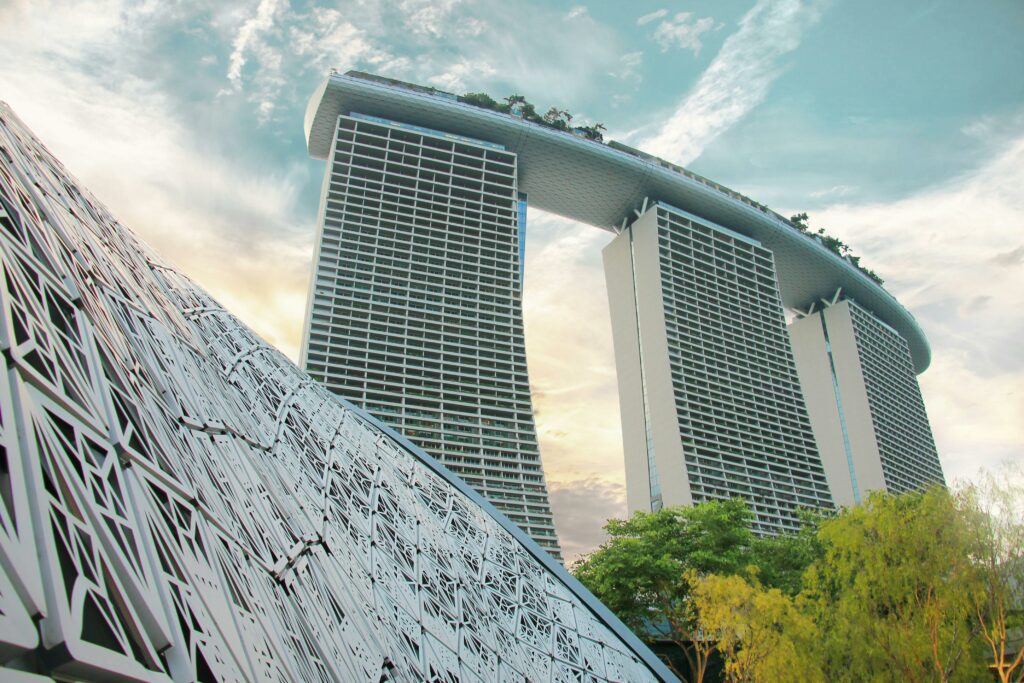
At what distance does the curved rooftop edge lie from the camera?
79.2m

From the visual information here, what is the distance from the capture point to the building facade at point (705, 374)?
81.5 metres

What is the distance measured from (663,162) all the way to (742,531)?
59017 millimetres

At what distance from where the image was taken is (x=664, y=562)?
40125 millimetres

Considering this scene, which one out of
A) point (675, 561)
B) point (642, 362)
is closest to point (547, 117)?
point (642, 362)

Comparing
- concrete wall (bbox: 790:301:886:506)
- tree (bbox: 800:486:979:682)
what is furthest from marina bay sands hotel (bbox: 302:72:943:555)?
tree (bbox: 800:486:979:682)

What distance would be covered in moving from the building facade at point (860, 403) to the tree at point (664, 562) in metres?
71.6

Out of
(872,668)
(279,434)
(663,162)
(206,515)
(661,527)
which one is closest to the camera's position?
(206,515)

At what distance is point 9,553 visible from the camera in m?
A: 5.22

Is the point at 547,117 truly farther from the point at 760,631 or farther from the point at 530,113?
the point at 760,631

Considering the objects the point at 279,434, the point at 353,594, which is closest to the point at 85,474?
the point at 353,594

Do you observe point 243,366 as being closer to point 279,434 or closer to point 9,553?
point 279,434

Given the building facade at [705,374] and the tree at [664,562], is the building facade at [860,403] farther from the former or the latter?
the tree at [664,562]

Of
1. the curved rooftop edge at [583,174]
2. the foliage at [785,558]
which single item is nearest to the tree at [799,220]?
the curved rooftop edge at [583,174]

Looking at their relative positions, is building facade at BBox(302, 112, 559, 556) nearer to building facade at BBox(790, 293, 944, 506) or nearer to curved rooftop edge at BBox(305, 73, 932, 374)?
curved rooftop edge at BBox(305, 73, 932, 374)
